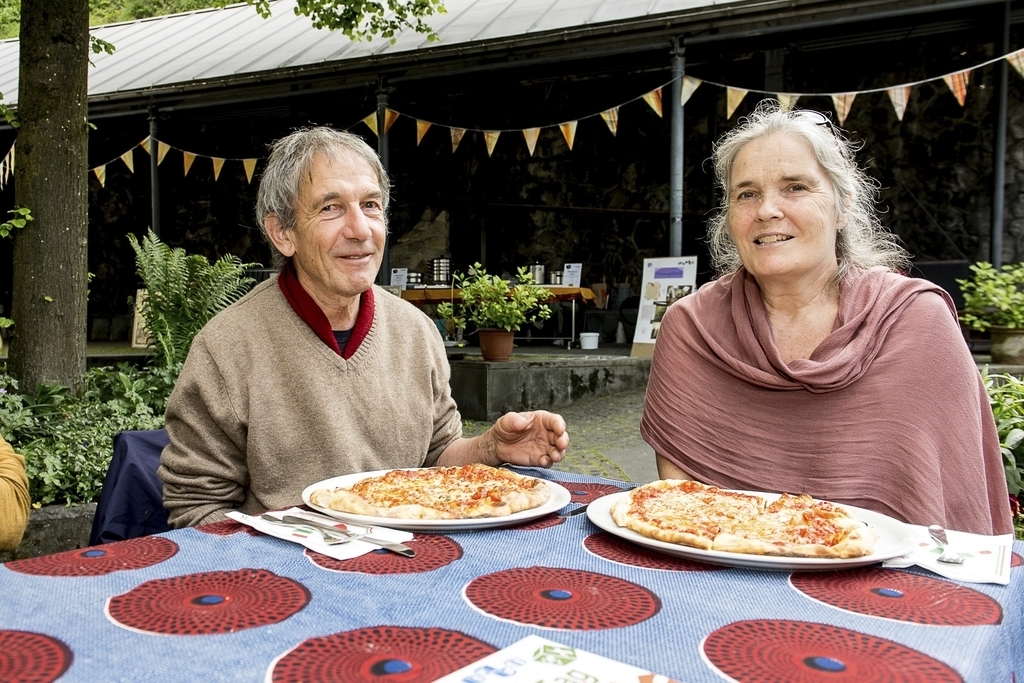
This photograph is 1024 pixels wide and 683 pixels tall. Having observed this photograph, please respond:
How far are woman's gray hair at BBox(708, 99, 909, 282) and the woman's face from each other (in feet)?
0.09

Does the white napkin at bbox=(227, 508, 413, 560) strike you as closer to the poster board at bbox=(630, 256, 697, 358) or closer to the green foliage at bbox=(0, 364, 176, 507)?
the green foliage at bbox=(0, 364, 176, 507)

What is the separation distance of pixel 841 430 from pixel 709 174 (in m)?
10.8

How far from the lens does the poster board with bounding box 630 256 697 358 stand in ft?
27.6

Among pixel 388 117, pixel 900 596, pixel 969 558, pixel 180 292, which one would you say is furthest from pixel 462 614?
pixel 388 117

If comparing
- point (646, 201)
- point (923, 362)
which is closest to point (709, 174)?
point (646, 201)

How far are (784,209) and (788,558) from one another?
3.65ft

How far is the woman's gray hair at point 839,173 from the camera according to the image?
2.00 m

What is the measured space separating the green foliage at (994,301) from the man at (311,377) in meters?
6.58

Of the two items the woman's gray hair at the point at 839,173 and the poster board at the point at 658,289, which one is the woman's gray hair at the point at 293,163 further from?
the poster board at the point at 658,289

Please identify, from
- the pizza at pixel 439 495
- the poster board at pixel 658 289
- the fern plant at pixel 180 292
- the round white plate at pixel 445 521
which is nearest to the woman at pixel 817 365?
the pizza at pixel 439 495

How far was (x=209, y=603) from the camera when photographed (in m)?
0.96

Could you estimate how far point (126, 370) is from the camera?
607 cm

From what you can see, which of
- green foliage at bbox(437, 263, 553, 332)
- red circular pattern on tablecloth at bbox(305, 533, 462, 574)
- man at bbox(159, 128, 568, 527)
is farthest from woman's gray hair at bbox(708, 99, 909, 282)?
green foliage at bbox(437, 263, 553, 332)

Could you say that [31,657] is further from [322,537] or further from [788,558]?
[788,558]
